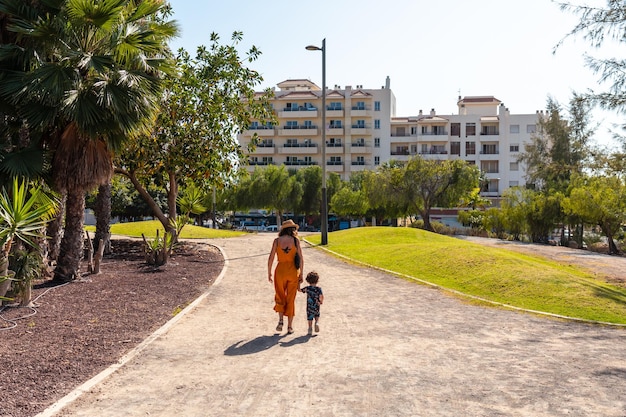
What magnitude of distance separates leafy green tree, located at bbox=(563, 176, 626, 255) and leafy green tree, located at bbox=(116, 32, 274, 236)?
2017 centimetres

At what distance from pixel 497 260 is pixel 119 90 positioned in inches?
422

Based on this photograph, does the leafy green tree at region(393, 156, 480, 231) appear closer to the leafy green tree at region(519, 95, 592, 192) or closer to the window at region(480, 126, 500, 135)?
the leafy green tree at region(519, 95, 592, 192)

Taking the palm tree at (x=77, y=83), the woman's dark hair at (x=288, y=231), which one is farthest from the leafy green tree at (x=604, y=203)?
Answer: the woman's dark hair at (x=288, y=231)

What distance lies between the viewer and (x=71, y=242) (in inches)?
535

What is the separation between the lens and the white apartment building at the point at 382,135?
8088 cm

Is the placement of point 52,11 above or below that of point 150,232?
above

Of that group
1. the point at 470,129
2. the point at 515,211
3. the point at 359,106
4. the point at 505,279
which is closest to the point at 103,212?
the point at 505,279

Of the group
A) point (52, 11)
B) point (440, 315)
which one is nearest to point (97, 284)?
point (52, 11)

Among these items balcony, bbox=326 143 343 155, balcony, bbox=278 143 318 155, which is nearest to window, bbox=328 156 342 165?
balcony, bbox=326 143 343 155

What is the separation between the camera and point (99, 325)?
922 centimetres

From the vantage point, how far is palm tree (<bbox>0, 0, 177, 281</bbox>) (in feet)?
38.0

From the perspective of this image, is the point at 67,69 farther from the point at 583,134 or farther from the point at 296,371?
the point at 583,134

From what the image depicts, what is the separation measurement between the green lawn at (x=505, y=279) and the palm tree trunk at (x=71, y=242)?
875 cm

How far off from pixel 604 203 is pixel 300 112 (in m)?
53.9
